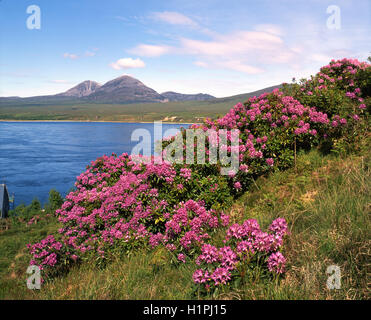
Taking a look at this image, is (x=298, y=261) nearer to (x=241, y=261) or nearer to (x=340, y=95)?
(x=241, y=261)

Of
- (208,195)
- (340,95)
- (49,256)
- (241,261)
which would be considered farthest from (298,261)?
(340,95)

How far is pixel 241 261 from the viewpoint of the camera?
3.32m

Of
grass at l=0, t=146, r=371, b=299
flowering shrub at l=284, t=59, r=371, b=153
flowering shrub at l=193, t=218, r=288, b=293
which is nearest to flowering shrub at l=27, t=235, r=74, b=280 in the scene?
grass at l=0, t=146, r=371, b=299

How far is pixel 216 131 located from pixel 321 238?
4.21m

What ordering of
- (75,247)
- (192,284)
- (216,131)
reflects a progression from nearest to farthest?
(192,284)
(75,247)
(216,131)

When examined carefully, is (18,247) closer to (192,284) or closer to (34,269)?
(34,269)

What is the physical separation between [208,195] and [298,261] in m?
2.62

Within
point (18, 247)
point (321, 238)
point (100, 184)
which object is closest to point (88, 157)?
point (18, 247)

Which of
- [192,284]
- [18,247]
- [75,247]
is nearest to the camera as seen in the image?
[192,284]

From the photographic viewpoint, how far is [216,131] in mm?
7344

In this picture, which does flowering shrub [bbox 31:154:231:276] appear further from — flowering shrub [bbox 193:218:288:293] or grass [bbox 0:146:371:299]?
flowering shrub [bbox 193:218:288:293]

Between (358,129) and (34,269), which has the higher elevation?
(358,129)

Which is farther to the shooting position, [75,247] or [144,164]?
[144,164]
